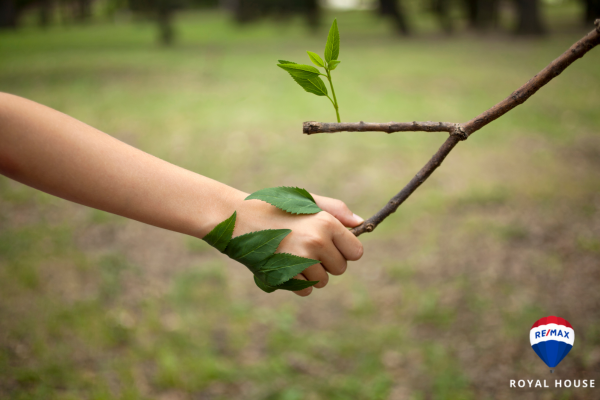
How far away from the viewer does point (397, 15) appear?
15.5 m

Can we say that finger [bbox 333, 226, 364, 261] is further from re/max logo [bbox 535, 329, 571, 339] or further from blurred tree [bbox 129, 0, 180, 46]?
blurred tree [bbox 129, 0, 180, 46]

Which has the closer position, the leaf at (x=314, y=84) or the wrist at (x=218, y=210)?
the leaf at (x=314, y=84)

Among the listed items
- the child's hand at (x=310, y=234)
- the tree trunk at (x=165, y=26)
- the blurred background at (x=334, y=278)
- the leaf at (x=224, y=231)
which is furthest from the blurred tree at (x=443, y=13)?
the leaf at (x=224, y=231)

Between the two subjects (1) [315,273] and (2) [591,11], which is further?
(2) [591,11]

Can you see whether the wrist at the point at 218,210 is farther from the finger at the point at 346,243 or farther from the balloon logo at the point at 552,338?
the balloon logo at the point at 552,338

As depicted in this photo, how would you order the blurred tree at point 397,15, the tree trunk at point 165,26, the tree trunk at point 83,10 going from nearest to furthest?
the tree trunk at point 83,10 → the tree trunk at point 165,26 → the blurred tree at point 397,15

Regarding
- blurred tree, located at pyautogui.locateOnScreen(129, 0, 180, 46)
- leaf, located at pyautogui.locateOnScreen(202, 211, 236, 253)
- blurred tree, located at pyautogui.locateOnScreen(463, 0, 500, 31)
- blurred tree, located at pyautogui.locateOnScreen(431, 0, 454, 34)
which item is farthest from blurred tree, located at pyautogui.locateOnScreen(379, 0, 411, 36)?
leaf, located at pyautogui.locateOnScreen(202, 211, 236, 253)

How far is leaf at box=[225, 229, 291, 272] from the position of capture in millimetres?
966

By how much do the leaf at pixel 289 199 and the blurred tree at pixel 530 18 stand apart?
48.5 ft

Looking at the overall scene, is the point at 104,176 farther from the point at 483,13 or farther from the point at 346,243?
the point at 483,13

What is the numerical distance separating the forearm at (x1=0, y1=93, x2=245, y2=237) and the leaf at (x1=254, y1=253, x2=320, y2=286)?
0.69 feet

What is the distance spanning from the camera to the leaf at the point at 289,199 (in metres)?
1.00

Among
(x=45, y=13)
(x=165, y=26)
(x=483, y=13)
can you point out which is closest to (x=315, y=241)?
(x=45, y=13)

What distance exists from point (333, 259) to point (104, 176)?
2.23 feet
